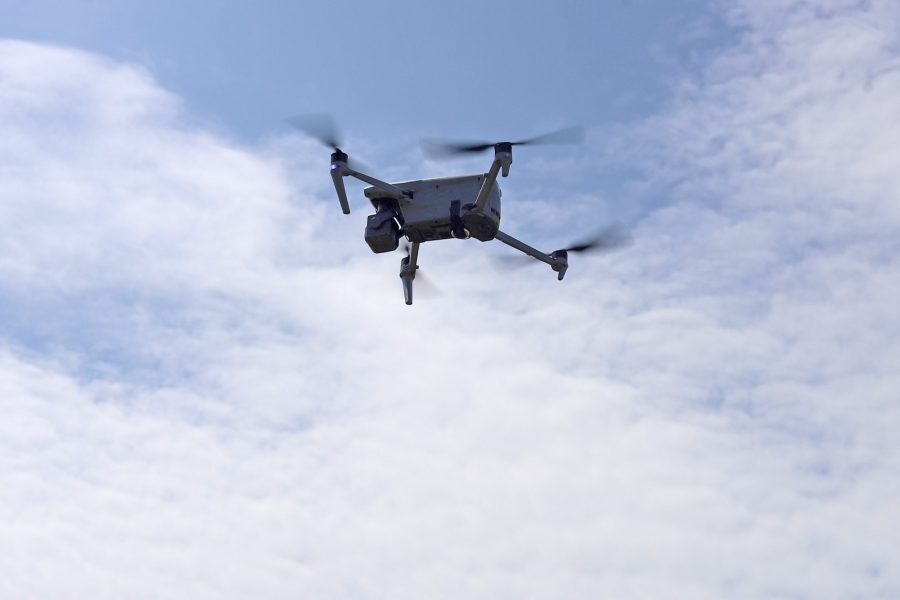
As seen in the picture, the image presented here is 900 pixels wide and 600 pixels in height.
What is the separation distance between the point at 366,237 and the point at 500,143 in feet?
26.2

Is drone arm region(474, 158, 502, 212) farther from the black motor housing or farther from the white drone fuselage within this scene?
the black motor housing

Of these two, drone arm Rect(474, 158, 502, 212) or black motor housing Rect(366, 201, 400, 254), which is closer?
drone arm Rect(474, 158, 502, 212)

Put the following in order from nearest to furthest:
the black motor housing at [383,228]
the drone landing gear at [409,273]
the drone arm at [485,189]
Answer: the drone arm at [485,189]
the black motor housing at [383,228]
the drone landing gear at [409,273]

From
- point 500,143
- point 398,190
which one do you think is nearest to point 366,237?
point 398,190

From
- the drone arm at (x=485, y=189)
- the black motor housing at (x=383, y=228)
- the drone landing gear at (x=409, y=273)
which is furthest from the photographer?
the drone landing gear at (x=409, y=273)

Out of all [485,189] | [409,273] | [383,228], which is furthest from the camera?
[409,273]

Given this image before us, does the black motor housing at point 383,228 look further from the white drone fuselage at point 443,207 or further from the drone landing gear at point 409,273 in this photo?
the drone landing gear at point 409,273

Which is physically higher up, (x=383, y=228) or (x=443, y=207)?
(x=443, y=207)

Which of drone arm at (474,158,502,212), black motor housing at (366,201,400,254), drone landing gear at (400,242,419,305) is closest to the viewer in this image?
drone arm at (474,158,502,212)

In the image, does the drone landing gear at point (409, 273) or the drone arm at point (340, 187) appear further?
the drone landing gear at point (409, 273)

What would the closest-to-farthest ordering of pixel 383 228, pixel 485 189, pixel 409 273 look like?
pixel 485 189, pixel 383 228, pixel 409 273

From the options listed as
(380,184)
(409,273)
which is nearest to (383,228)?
(380,184)

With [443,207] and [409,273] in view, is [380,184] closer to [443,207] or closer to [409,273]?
[443,207]

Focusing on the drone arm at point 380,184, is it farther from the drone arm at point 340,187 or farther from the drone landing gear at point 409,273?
the drone landing gear at point 409,273
